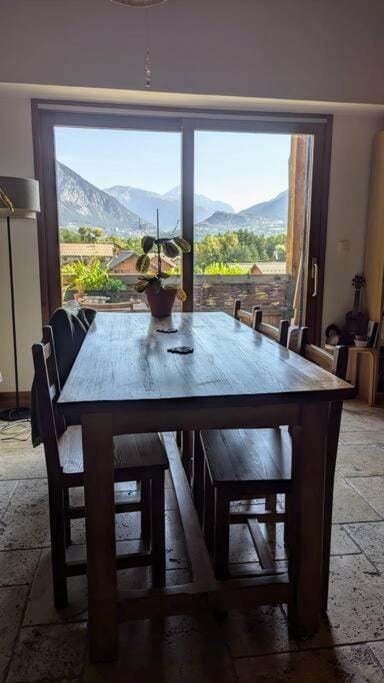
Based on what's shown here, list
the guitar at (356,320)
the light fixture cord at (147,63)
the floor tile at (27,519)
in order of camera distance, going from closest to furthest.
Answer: the floor tile at (27,519) → the light fixture cord at (147,63) → the guitar at (356,320)

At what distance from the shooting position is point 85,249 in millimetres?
3996

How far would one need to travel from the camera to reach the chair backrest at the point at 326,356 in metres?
1.53

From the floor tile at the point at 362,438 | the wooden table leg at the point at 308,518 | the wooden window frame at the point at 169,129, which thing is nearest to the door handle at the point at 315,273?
the wooden window frame at the point at 169,129

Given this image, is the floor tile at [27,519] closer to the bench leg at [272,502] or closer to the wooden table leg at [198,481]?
the wooden table leg at [198,481]

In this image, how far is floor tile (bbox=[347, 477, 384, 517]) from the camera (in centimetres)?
233

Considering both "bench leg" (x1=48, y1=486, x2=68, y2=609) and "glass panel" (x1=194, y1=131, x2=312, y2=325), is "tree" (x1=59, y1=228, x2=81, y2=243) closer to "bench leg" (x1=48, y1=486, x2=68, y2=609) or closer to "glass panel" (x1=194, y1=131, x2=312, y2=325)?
"glass panel" (x1=194, y1=131, x2=312, y2=325)

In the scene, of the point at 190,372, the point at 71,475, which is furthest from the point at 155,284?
the point at 71,475

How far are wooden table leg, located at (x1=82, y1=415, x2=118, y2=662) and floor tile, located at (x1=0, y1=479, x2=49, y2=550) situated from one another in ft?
2.27

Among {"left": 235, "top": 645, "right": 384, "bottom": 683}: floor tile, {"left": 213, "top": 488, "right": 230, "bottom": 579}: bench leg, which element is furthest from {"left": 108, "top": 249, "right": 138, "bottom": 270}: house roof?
{"left": 235, "top": 645, "right": 384, "bottom": 683}: floor tile

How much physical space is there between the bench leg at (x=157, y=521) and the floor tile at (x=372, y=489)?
115 centimetres

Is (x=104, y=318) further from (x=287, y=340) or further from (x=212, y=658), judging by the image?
(x=212, y=658)

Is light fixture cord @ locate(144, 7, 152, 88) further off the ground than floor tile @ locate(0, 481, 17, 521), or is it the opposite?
light fixture cord @ locate(144, 7, 152, 88)

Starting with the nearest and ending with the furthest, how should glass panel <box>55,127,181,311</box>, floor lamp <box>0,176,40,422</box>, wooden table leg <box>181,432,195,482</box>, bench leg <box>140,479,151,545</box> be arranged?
bench leg <box>140,479,151,545</box>, wooden table leg <box>181,432,195,482</box>, floor lamp <box>0,176,40,422</box>, glass panel <box>55,127,181,311</box>

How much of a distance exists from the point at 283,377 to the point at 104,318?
1606 mm
